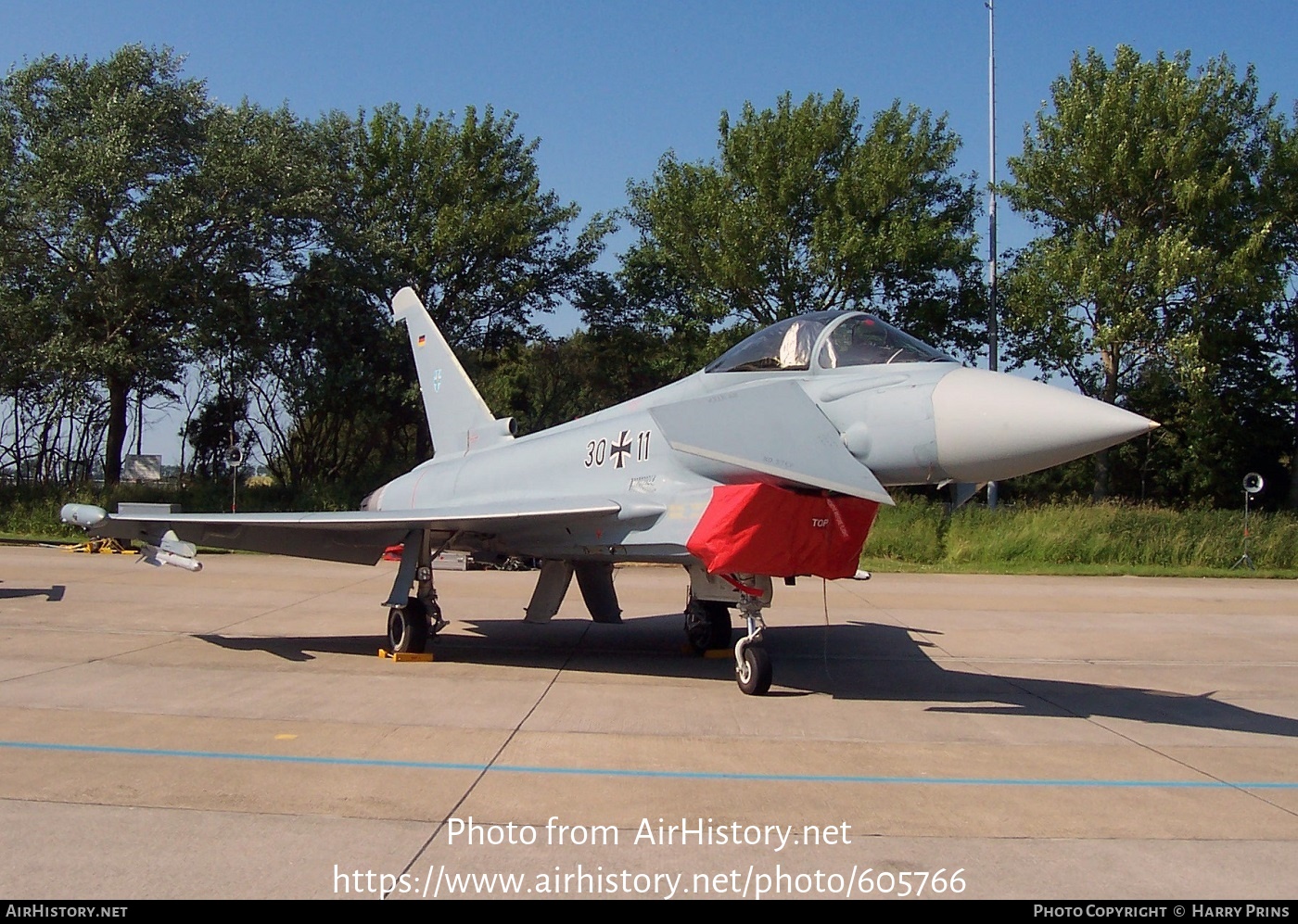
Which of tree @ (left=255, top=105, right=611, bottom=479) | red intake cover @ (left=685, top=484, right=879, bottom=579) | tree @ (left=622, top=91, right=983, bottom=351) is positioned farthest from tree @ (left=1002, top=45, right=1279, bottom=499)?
red intake cover @ (left=685, top=484, right=879, bottom=579)

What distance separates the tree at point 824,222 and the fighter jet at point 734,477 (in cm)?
2106

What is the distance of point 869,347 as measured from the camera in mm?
7461

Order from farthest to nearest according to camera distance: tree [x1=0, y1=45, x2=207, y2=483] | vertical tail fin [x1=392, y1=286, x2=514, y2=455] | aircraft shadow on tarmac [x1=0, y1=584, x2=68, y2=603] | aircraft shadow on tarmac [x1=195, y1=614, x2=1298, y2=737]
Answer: tree [x1=0, y1=45, x2=207, y2=483] < aircraft shadow on tarmac [x1=0, y1=584, x2=68, y2=603] < vertical tail fin [x1=392, y1=286, x2=514, y2=455] < aircraft shadow on tarmac [x1=195, y1=614, x2=1298, y2=737]

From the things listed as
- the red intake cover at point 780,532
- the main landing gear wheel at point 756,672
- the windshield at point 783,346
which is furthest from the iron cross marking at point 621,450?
the main landing gear wheel at point 756,672

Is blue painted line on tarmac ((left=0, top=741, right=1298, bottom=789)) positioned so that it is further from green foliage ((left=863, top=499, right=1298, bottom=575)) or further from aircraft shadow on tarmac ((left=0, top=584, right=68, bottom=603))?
green foliage ((left=863, top=499, right=1298, bottom=575))

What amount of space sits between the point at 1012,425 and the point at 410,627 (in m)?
5.96

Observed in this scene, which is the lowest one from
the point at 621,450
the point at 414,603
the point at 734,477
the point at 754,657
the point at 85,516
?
the point at 754,657

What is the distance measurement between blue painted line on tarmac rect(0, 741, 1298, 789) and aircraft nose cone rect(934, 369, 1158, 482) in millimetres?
1905

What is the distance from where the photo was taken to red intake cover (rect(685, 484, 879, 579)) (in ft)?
23.6

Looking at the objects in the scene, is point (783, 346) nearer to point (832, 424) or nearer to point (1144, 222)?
point (832, 424)

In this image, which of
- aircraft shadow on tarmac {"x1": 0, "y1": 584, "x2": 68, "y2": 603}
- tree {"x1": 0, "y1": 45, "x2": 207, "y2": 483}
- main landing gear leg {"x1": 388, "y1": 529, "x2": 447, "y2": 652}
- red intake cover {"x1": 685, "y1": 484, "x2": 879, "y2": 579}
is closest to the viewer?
red intake cover {"x1": 685, "y1": 484, "x2": 879, "y2": 579}

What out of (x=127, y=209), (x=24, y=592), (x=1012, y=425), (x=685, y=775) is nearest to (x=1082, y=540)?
(x=1012, y=425)

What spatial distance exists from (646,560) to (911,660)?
10.2 feet

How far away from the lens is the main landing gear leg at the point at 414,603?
960 centimetres
